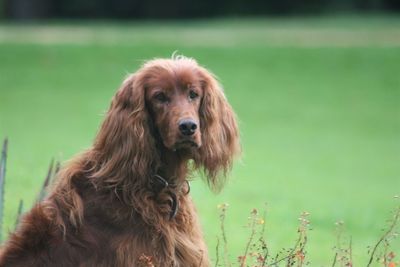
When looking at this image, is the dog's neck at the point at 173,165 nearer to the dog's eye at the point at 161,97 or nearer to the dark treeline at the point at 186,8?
the dog's eye at the point at 161,97

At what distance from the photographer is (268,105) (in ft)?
89.5

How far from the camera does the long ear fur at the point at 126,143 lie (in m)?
5.71

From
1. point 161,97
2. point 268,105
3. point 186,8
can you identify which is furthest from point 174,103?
point 186,8

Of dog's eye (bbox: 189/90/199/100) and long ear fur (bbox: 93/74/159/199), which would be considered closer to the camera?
long ear fur (bbox: 93/74/159/199)

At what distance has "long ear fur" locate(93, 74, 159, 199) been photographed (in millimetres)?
5707

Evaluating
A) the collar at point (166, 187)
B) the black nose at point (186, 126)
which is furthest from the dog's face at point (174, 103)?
the collar at point (166, 187)

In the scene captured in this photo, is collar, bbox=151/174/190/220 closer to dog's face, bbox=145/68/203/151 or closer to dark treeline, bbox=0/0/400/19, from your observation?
dog's face, bbox=145/68/203/151

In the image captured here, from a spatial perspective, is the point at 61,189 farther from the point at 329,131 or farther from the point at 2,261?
the point at 329,131

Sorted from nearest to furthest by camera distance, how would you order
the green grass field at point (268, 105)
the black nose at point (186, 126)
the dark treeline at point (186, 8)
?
the black nose at point (186, 126) → the green grass field at point (268, 105) → the dark treeline at point (186, 8)

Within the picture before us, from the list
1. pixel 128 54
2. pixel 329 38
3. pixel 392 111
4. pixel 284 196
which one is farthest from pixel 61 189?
pixel 329 38

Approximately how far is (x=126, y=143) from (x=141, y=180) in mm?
243

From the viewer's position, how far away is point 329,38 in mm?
36500

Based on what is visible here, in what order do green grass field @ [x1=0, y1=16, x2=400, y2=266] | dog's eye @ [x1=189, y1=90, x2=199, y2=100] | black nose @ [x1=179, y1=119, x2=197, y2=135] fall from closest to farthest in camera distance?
black nose @ [x1=179, y1=119, x2=197, y2=135] < dog's eye @ [x1=189, y1=90, x2=199, y2=100] < green grass field @ [x1=0, y1=16, x2=400, y2=266]

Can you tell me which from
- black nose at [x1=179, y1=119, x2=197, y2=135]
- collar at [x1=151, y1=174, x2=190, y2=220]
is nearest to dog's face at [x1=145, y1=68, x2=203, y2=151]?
black nose at [x1=179, y1=119, x2=197, y2=135]
